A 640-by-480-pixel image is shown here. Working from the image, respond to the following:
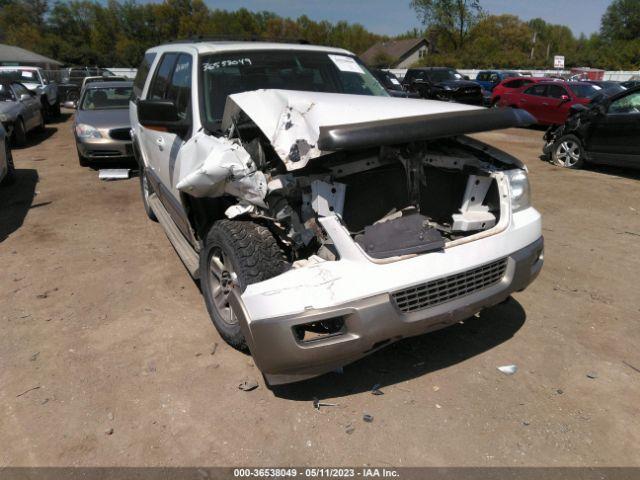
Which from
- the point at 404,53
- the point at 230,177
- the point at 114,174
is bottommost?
the point at 114,174

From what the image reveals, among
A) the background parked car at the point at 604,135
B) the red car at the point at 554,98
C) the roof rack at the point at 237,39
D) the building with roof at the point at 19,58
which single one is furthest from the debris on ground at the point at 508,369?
the building with roof at the point at 19,58

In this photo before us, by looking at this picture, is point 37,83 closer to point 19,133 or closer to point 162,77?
point 19,133

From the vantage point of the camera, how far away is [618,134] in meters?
8.19

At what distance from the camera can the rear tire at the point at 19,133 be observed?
36.2 ft

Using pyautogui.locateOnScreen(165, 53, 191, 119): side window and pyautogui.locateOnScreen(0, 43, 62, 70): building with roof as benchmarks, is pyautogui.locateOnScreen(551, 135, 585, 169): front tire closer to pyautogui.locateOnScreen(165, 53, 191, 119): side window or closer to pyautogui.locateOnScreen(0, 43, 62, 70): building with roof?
pyautogui.locateOnScreen(165, 53, 191, 119): side window

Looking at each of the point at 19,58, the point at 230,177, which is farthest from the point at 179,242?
the point at 19,58

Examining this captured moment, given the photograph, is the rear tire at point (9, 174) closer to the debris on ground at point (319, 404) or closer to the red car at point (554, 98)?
the debris on ground at point (319, 404)

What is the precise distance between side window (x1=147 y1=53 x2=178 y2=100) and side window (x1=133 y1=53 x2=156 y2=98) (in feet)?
1.50

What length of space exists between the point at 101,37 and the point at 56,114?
66852mm

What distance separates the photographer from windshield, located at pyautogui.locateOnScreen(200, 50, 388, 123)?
3.72 meters

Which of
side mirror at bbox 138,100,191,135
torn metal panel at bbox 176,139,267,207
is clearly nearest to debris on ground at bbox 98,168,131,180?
side mirror at bbox 138,100,191,135

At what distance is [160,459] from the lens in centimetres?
238

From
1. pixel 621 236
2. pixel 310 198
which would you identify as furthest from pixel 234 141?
pixel 621 236

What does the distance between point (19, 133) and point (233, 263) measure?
10.9 m
